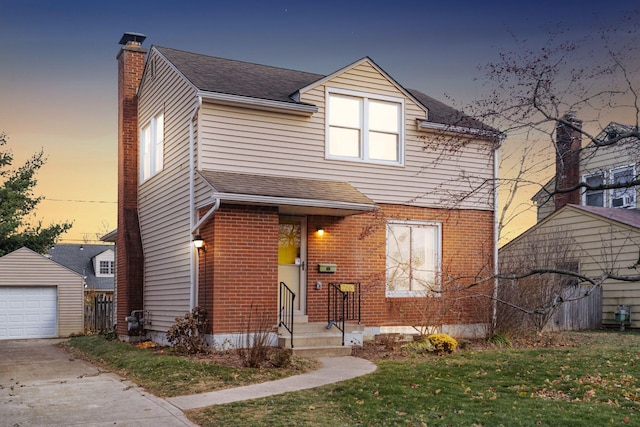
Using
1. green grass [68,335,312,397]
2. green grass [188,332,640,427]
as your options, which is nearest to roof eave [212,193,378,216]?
green grass [68,335,312,397]

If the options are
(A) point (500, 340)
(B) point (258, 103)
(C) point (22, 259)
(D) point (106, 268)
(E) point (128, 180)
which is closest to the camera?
(B) point (258, 103)

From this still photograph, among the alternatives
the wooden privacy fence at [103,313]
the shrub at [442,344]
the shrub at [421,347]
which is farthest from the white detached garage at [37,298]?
the shrub at [442,344]

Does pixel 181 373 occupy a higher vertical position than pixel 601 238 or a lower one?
lower

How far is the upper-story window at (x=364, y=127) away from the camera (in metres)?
15.5

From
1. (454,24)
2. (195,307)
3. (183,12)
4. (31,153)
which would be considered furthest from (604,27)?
(31,153)

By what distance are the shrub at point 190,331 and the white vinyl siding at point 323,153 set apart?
3.00m

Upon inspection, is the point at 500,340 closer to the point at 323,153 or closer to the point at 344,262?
the point at 344,262

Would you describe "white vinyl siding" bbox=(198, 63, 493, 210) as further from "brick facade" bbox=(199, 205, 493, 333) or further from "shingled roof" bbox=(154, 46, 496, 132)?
"brick facade" bbox=(199, 205, 493, 333)

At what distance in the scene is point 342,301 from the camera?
48.7ft

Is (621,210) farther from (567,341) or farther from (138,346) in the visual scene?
(138,346)

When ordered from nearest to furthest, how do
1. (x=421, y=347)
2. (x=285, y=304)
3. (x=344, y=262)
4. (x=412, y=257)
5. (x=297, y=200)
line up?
(x=421, y=347), (x=297, y=200), (x=285, y=304), (x=344, y=262), (x=412, y=257)

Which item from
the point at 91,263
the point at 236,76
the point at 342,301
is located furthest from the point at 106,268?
the point at 342,301

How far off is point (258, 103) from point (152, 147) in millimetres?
4304

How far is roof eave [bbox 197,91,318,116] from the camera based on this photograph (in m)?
13.8
